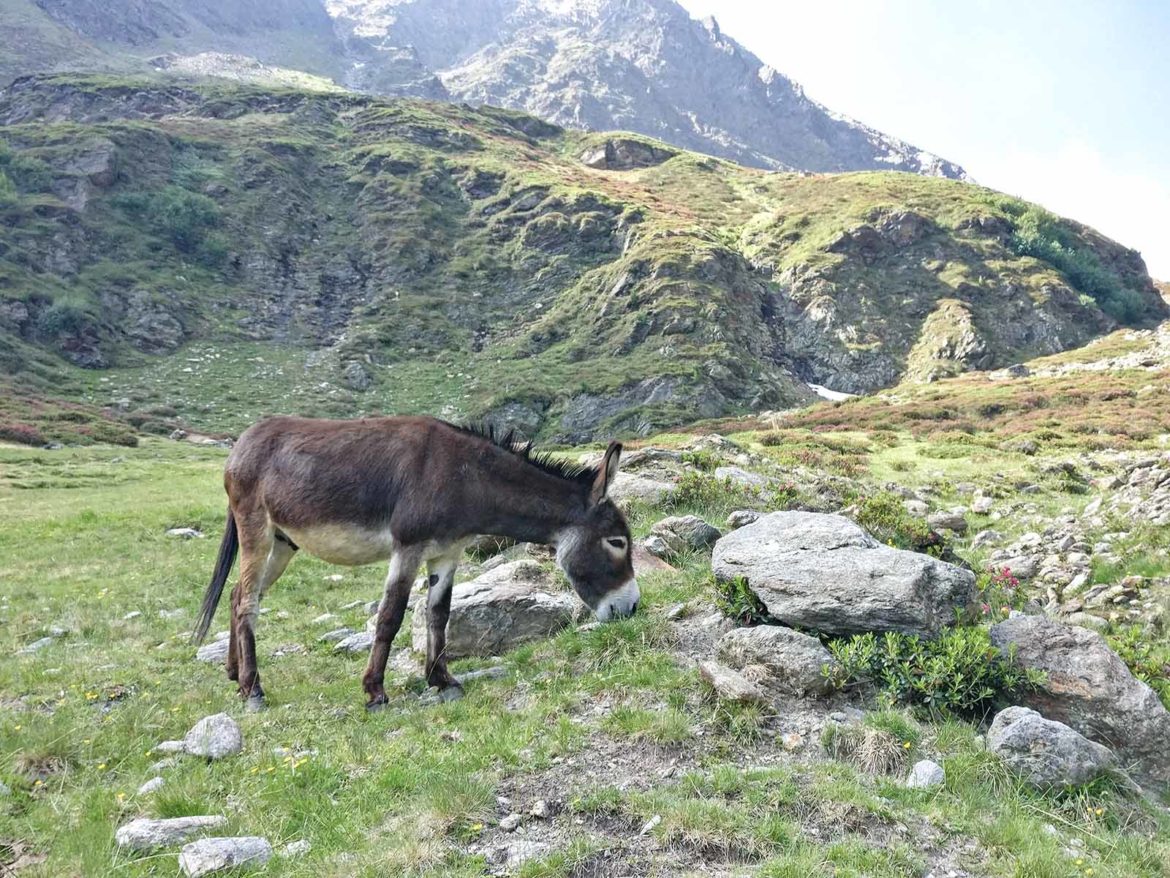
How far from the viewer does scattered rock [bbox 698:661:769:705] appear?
Result: 6547 mm

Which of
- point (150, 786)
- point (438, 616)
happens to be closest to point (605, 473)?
point (438, 616)

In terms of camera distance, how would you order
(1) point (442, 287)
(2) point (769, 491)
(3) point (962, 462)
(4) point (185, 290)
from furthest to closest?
(1) point (442, 287) → (4) point (185, 290) → (3) point (962, 462) → (2) point (769, 491)

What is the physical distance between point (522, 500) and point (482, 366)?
63385 mm

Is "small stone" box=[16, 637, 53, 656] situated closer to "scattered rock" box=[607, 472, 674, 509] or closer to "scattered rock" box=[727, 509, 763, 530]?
"scattered rock" box=[607, 472, 674, 509]

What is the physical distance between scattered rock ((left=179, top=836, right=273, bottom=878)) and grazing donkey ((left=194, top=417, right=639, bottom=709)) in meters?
2.94

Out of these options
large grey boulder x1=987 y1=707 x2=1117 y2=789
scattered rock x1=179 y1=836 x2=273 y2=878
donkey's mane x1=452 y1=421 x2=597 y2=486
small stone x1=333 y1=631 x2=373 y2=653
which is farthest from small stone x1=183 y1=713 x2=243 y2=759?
large grey boulder x1=987 y1=707 x2=1117 y2=789

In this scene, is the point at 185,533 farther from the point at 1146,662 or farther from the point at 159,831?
the point at 1146,662

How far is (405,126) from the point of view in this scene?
129125 millimetres

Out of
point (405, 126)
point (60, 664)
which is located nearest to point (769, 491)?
point (60, 664)

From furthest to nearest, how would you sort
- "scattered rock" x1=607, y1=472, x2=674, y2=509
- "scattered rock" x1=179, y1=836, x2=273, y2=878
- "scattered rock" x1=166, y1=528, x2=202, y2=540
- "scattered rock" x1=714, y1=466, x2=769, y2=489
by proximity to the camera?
"scattered rock" x1=166, y1=528, x2=202, y2=540 → "scattered rock" x1=714, y1=466, x2=769, y2=489 → "scattered rock" x1=607, y1=472, x2=674, y2=509 → "scattered rock" x1=179, y1=836, x2=273, y2=878

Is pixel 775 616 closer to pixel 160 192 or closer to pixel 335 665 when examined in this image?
pixel 335 665

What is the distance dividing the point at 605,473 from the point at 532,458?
3.27ft

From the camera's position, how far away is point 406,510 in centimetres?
766

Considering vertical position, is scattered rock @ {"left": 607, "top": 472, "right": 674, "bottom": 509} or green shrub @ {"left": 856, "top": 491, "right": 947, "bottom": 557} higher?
green shrub @ {"left": 856, "top": 491, "right": 947, "bottom": 557}
